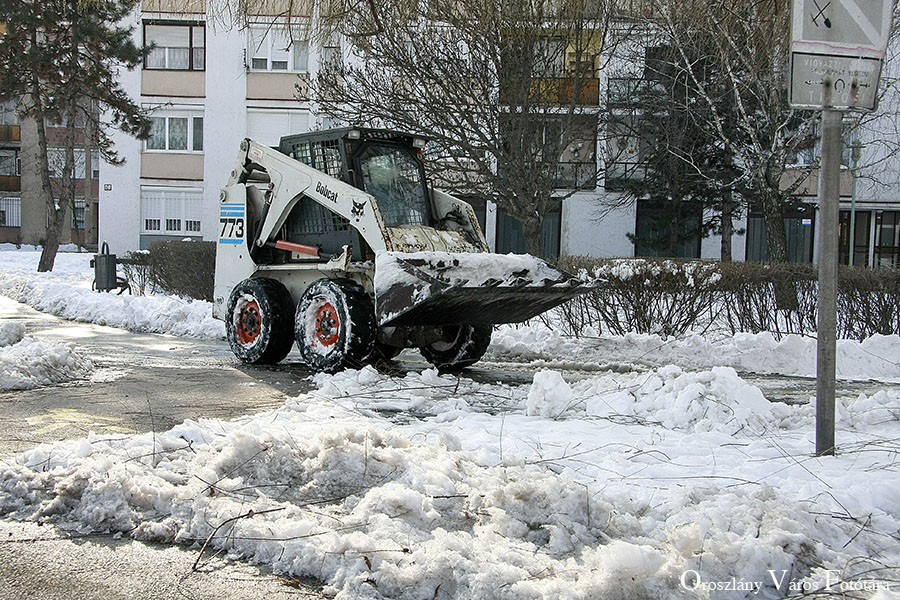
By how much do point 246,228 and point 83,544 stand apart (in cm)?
769

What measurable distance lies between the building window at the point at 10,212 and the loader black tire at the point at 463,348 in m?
55.1

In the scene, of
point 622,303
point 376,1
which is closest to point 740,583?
point 376,1

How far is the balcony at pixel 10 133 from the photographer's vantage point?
189 ft

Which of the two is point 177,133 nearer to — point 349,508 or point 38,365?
point 38,365

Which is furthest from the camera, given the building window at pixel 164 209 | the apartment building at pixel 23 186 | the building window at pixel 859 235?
the apartment building at pixel 23 186

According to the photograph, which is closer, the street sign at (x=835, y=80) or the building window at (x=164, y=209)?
the street sign at (x=835, y=80)

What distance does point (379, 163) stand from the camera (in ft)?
34.7

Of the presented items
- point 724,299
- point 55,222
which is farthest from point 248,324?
point 55,222

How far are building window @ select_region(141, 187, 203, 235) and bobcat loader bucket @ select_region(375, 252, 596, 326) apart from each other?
2616 centimetres

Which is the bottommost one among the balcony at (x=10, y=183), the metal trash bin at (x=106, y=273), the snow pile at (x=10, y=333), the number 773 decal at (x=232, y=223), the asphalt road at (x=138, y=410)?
the asphalt road at (x=138, y=410)

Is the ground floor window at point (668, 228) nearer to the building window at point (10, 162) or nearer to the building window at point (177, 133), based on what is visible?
the building window at point (177, 133)

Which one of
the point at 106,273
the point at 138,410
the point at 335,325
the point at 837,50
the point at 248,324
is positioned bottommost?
the point at 138,410

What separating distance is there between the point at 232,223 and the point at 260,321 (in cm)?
160

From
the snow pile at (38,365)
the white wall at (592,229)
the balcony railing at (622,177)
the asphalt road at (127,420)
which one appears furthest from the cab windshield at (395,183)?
the white wall at (592,229)
